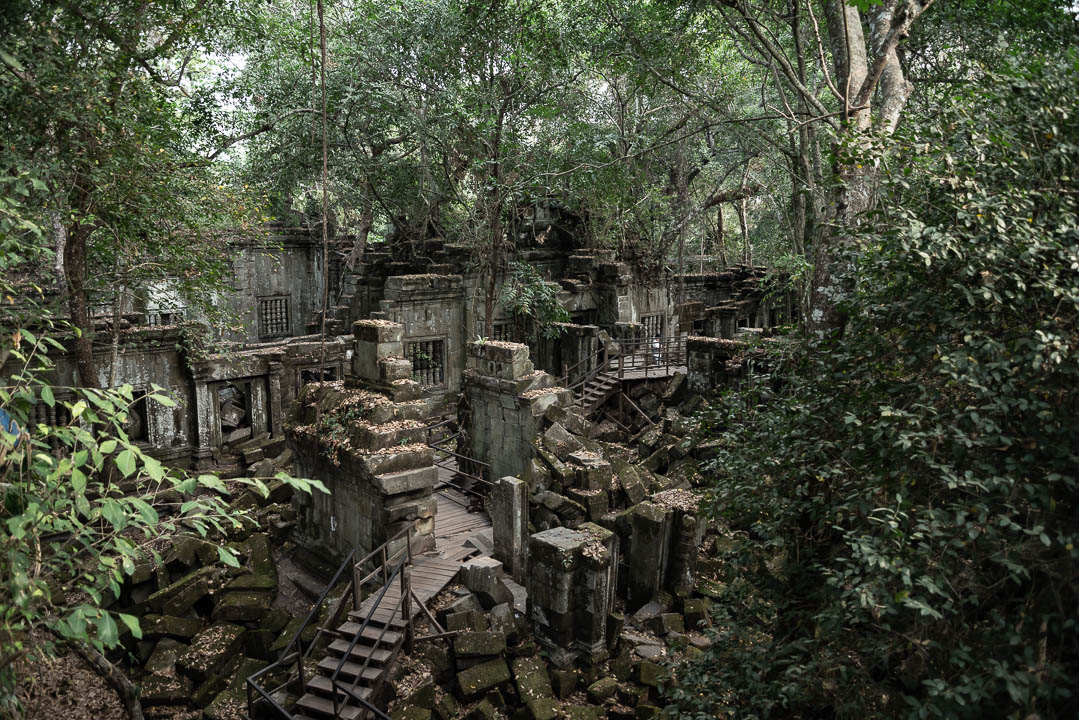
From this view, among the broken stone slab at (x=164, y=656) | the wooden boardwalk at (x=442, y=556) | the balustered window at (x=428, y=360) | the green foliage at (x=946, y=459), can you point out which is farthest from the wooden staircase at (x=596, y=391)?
the green foliage at (x=946, y=459)

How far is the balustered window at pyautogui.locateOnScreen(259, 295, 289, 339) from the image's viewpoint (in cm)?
2887

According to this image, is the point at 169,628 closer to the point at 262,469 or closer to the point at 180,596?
the point at 180,596

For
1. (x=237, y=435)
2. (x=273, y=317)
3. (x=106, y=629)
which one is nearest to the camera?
(x=106, y=629)

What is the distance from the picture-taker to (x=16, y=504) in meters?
4.51

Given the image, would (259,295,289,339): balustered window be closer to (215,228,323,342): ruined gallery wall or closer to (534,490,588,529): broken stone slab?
(215,228,323,342): ruined gallery wall

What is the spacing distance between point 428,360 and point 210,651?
41.8 ft

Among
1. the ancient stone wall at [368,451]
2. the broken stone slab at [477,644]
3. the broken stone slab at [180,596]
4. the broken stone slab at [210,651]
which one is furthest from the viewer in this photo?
the broken stone slab at [180,596]

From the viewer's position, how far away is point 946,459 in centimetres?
511

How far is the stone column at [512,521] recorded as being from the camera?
11.7 metres

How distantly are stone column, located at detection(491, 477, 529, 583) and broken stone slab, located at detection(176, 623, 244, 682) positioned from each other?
4231mm

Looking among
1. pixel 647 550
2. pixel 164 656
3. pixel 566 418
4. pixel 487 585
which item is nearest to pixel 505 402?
pixel 566 418

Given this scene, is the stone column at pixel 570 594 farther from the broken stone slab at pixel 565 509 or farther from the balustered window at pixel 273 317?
the balustered window at pixel 273 317

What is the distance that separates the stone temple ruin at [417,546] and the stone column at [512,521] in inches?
1.3

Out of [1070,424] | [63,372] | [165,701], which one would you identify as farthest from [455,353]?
[1070,424]
